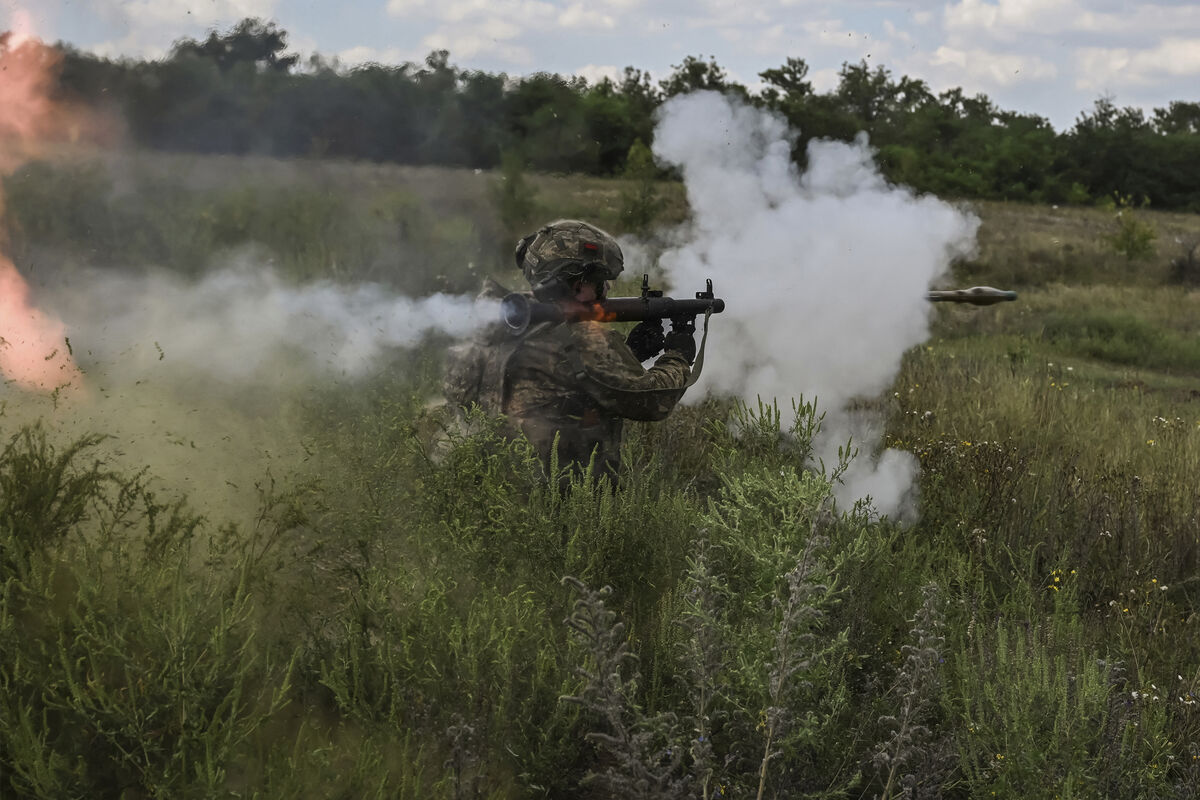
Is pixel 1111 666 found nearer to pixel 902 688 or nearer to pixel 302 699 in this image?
pixel 902 688

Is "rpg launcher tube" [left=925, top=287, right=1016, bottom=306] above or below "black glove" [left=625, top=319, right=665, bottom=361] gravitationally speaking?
above

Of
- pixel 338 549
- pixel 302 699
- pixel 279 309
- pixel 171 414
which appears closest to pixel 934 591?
pixel 302 699

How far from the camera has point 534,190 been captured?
8.98 metres

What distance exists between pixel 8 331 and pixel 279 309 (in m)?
2.05

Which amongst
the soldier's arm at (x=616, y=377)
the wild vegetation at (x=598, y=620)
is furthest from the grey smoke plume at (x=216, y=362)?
the soldier's arm at (x=616, y=377)

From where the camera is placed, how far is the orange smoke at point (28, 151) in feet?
16.4

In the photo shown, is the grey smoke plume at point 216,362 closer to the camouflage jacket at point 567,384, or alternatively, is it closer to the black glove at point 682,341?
the camouflage jacket at point 567,384

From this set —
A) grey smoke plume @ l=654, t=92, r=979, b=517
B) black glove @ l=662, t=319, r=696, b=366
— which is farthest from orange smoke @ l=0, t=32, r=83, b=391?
grey smoke plume @ l=654, t=92, r=979, b=517

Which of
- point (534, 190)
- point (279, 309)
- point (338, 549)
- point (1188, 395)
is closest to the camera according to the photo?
point (338, 549)

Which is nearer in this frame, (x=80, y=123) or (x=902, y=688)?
(x=902, y=688)

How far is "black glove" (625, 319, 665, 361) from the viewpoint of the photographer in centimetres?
484

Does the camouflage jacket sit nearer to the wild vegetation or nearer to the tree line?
the wild vegetation

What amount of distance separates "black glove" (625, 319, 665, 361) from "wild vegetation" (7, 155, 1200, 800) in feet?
2.14

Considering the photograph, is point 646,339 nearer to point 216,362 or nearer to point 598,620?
point 598,620
